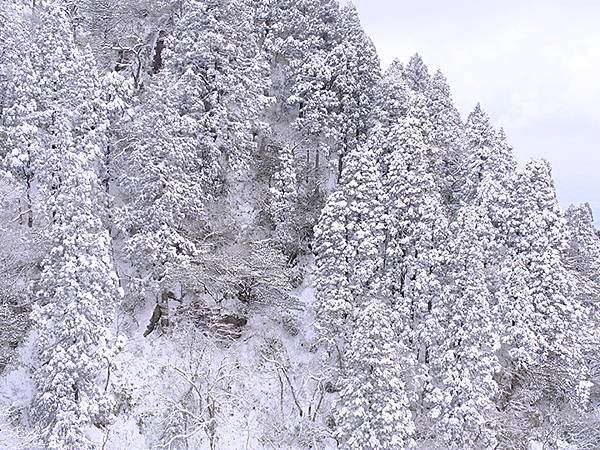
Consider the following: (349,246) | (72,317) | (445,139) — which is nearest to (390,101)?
(445,139)

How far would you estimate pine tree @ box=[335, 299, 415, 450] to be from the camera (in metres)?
20.9

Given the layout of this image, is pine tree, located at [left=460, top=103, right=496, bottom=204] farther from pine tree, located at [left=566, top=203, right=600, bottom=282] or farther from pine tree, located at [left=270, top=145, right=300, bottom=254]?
pine tree, located at [left=270, top=145, right=300, bottom=254]

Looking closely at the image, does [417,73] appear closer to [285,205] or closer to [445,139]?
[445,139]

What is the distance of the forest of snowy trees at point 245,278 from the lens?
2106 centimetres

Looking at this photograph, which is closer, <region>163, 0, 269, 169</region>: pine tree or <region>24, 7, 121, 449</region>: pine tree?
<region>24, 7, 121, 449</region>: pine tree

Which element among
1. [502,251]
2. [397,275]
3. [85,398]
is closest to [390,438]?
[397,275]

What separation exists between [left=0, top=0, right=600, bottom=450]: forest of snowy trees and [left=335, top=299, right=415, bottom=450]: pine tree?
0.09 metres

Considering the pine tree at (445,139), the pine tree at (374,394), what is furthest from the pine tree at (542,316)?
the pine tree at (374,394)

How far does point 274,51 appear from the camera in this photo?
39.4 meters

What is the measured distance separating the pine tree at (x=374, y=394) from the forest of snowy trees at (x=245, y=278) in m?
0.09

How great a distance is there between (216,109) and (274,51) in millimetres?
11296

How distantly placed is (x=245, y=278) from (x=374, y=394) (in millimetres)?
10025

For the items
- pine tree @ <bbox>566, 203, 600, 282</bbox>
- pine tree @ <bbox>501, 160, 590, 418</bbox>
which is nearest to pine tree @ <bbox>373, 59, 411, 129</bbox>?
pine tree @ <bbox>501, 160, 590, 418</bbox>

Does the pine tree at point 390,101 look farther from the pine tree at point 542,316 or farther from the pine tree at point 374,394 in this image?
the pine tree at point 374,394
